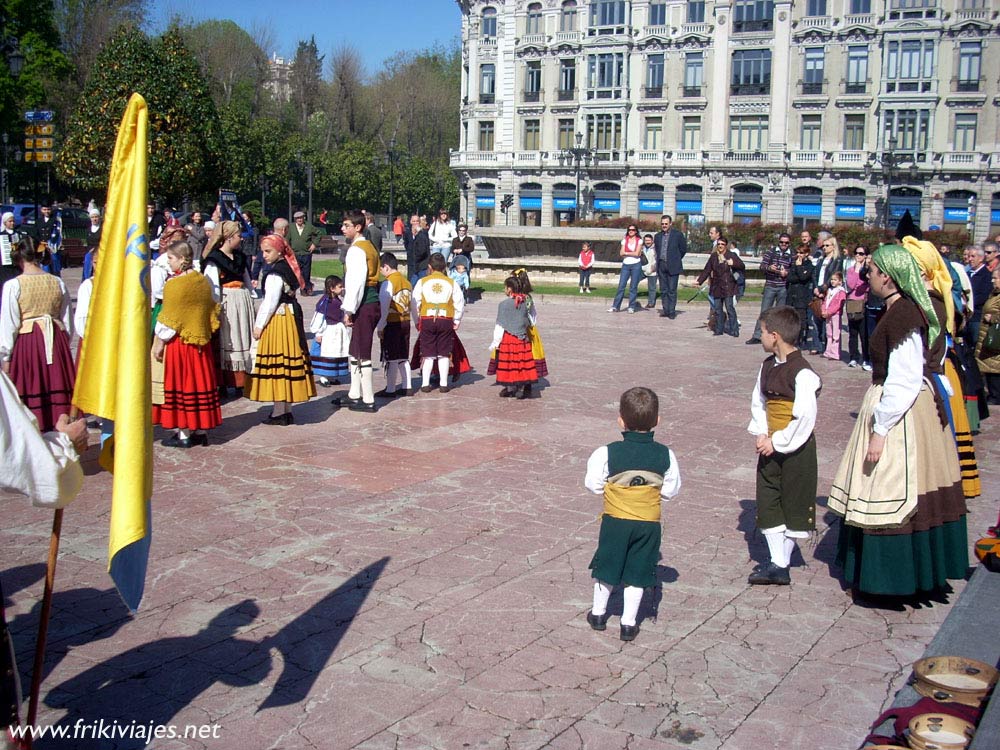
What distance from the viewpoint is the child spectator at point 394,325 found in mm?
10625

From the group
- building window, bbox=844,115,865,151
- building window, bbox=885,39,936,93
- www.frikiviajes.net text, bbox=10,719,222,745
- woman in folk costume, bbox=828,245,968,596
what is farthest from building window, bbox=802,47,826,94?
www.frikiviajes.net text, bbox=10,719,222,745

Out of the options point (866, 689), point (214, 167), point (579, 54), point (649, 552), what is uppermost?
point (579, 54)

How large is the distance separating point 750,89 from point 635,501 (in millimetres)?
59667

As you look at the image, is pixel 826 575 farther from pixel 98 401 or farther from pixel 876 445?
pixel 98 401

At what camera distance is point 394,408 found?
35.2 feet

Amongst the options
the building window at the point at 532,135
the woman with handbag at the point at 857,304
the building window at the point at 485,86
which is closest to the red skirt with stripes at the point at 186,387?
the woman with handbag at the point at 857,304

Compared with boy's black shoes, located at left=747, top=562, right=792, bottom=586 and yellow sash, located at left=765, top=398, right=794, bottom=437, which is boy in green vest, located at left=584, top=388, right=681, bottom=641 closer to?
yellow sash, located at left=765, top=398, right=794, bottom=437

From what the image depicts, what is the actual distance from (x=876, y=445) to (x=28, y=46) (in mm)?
43227

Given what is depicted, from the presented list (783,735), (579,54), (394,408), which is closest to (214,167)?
(394,408)

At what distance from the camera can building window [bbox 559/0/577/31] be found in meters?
64.0

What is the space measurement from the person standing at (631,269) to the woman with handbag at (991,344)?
955cm

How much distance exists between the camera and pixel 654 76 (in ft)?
205

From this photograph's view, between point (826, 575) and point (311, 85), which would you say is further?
point (311, 85)

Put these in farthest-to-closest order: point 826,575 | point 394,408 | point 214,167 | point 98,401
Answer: point 214,167, point 394,408, point 826,575, point 98,401
